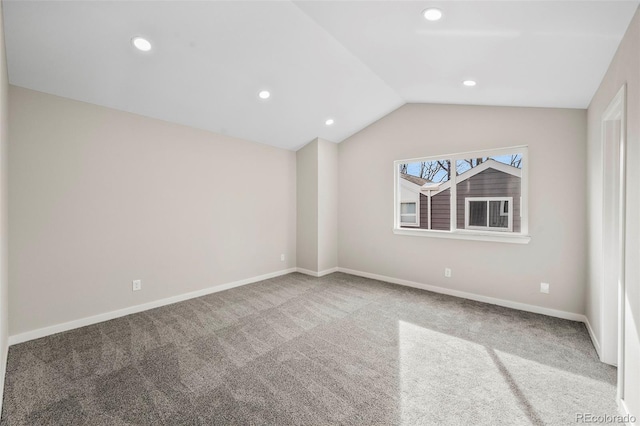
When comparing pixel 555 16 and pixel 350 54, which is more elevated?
pixel 350 54

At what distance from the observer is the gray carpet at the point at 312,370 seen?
1708 mm

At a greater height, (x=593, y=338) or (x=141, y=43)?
(x=141, y=43)

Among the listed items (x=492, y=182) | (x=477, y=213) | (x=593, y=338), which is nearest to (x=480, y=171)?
(x=492, y=182)

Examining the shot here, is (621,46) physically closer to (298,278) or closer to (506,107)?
(506,107)

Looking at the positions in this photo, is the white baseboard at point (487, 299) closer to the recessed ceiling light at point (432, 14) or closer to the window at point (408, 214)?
the window at point (408, 214)

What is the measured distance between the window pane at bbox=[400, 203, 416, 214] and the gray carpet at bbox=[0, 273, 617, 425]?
1.68 metres

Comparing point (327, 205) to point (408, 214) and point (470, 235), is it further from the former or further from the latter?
point (470, 235)

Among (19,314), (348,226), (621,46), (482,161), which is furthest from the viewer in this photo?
(348,226)

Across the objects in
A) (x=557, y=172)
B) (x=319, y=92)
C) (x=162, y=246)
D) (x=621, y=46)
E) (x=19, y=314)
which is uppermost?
(x=319, y=92)

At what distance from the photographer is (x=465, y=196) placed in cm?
395

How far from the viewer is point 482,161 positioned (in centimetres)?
379

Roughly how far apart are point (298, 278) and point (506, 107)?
386 cm

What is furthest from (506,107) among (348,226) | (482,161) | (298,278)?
(298,278)

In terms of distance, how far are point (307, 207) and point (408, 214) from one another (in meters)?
1.76
